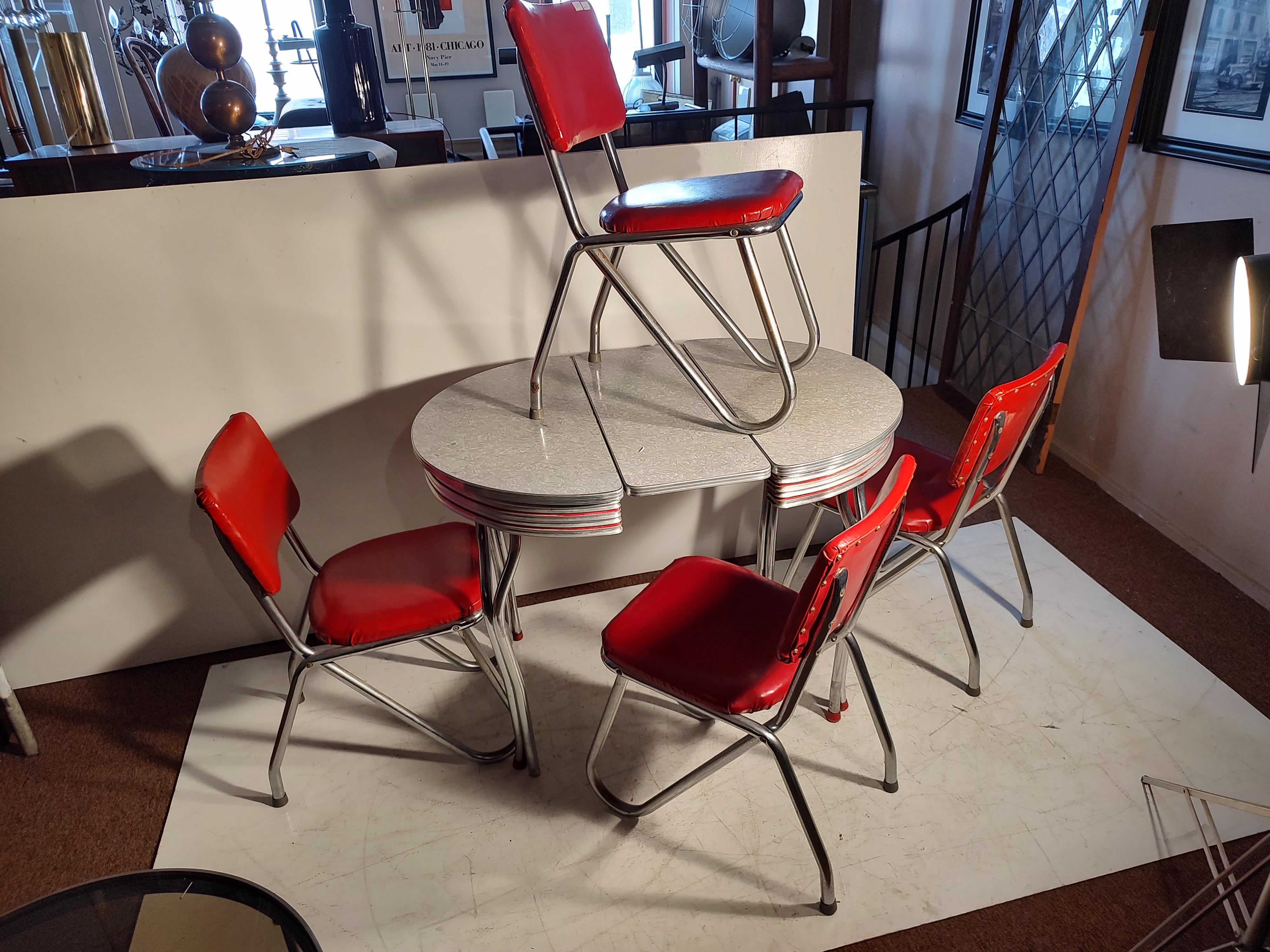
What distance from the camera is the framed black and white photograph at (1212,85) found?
2217mm

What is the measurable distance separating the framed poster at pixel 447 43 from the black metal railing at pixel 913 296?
3.39 meters

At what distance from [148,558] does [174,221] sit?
89 centimetres

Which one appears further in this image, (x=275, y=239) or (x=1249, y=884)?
(x=275, y=239)

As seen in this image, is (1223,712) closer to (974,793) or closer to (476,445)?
(974,793)

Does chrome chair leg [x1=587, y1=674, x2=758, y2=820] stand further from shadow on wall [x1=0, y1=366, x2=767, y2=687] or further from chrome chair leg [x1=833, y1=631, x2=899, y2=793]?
shadow on wall [x1=0, y1=366, x2=767, y2=687]

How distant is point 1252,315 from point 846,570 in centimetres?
62

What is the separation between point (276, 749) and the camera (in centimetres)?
182

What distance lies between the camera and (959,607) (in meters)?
1.99

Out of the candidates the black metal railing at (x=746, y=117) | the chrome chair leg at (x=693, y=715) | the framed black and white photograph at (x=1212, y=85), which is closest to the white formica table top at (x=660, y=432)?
the chrome chair leg at (x=693, y=715)

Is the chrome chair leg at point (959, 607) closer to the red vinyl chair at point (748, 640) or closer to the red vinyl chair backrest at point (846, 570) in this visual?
the red vinyl chair at point (748, 640)

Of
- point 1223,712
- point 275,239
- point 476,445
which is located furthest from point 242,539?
point 1223,712

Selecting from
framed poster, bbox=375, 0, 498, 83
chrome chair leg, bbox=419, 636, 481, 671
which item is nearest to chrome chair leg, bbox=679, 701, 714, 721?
chrome chair leg, bbox=419, 636, 481, 671

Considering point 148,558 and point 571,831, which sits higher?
point 148,558

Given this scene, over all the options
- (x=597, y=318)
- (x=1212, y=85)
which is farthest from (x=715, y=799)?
(x=1212, y=85)
